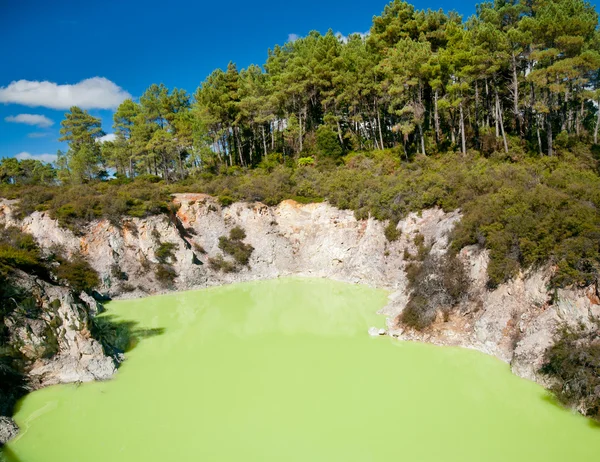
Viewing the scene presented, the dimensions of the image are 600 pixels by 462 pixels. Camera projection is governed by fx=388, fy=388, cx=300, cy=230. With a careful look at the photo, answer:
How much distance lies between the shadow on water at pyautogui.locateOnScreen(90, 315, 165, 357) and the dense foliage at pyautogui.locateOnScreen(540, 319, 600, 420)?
15.0 m

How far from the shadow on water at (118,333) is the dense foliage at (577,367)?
14968 mm

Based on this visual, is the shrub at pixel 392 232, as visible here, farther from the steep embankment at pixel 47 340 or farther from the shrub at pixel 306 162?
the steep embankment at pixel 47 340

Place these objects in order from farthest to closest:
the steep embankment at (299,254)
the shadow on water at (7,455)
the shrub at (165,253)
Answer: the shrub at (165,253) < the steep embankment at (299,254) < the shadow on water at (7,455)

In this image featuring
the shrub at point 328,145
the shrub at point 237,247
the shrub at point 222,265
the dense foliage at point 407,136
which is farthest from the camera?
the shrub at point 328,145

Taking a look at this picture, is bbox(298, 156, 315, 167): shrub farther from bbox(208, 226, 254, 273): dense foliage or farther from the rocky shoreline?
bbox(208, 226, 254, 273): dense foliage

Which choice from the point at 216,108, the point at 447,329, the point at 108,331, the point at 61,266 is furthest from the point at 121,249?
the point at 447,329

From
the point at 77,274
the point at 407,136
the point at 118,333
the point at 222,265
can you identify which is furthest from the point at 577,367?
the point at 407,136

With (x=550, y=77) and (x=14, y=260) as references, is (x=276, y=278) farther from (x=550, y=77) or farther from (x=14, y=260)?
(x=550, y=77)

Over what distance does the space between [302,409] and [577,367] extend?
25.2 ft

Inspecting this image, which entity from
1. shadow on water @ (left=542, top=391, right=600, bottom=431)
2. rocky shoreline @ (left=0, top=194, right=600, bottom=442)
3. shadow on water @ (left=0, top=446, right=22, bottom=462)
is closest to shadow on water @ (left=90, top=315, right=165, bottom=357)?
rocky shoreline @ (left=0, top=194, right=600, bottom=442)

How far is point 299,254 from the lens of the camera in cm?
3038

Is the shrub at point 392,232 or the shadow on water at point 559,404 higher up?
the shrub at point 392,232

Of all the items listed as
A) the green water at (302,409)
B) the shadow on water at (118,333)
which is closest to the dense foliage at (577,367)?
the green water at (302,409)

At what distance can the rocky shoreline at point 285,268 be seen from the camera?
13.3 meters
